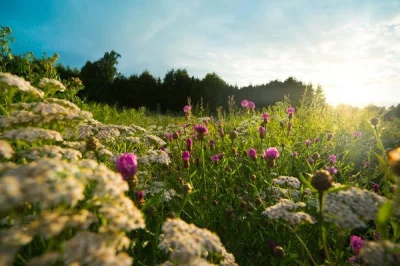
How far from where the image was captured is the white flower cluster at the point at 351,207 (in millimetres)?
1359

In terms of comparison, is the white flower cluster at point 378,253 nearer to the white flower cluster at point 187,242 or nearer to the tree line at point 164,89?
the white flower cluster at point 187,242

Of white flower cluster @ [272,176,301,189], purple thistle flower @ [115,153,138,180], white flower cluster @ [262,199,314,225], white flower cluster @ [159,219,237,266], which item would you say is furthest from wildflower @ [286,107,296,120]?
white flower cluster @ [159,219,237,266]

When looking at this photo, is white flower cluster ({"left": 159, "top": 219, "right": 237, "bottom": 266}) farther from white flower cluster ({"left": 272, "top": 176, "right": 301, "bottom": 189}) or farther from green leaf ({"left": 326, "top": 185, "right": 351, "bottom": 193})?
white flower cluster ({"left": 272, "top": 176, "right": 301, "bottom": 189})

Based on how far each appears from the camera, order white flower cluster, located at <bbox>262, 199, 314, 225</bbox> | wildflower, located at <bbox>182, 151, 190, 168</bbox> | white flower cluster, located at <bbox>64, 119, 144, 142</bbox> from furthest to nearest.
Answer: wildflower, located at <bbox>182, 151, 190, 168</bbox> → white flower cluster, located at <bbox>64, 119, 144, 142</bbox> → white flower cluster, located at <bbox>262, 199, 314, 225</bbox>

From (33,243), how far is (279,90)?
32.8 metres

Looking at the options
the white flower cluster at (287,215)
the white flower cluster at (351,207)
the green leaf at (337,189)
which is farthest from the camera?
the white flower cluster at (287,215)

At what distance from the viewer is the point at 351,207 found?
1490mm

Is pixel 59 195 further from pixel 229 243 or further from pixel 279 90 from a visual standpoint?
pixel 279 90

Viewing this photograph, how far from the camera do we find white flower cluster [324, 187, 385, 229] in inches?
53.5

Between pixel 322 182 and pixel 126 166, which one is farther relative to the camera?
pixel 126 166

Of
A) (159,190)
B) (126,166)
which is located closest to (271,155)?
(159,190)

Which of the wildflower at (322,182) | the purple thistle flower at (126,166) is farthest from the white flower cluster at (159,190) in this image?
the wildflower at (322,182)

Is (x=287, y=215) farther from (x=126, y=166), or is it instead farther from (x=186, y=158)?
(x=186, y=158)

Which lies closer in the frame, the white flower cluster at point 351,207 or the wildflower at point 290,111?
the white flower cluster at point 351,207
